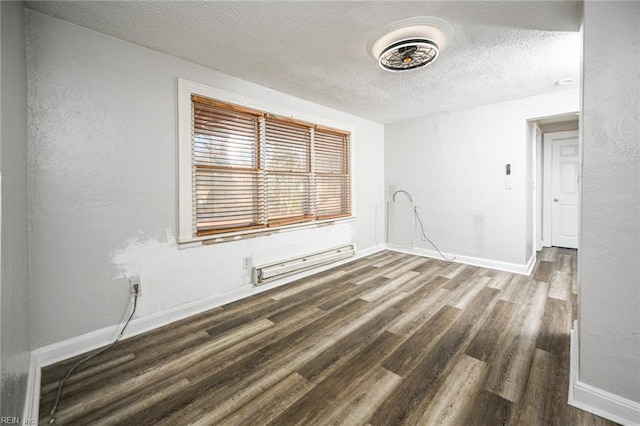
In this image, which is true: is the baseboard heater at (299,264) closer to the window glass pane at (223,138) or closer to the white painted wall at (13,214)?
the window glass pane at (223,138)

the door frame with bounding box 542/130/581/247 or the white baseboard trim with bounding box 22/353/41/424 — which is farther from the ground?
the door frame with bounding box 542/130/581/247

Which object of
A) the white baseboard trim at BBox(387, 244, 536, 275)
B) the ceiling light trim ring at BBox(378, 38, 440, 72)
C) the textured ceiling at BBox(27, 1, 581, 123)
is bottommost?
the white baseboard trim at BBox(387, 244, 536, 275)

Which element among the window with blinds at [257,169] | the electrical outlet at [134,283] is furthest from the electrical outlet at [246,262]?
the electrical outlet at [134,283]

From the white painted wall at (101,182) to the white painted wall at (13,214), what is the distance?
0.46 ft

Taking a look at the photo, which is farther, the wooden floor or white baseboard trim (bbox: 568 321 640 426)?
the wooden floor

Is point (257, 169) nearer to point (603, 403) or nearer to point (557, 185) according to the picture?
point (603, 403)

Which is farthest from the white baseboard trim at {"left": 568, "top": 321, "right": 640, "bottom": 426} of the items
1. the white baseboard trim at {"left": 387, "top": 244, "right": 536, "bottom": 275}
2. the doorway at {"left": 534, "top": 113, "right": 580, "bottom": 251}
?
the doorway at {"left": 534, "top": 113, "right": 580, "bottom": 251}

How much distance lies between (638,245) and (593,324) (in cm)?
46

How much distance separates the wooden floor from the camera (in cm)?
143

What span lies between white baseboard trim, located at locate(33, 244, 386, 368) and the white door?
5.39 m

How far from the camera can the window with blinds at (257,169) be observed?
262 centimetres

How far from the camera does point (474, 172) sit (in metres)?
4.08

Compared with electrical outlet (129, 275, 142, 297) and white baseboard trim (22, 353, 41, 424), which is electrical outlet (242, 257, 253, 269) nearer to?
electrical outlet (129, 275, 142, 297)

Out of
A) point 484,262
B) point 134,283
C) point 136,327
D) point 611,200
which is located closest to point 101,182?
point 134,283
